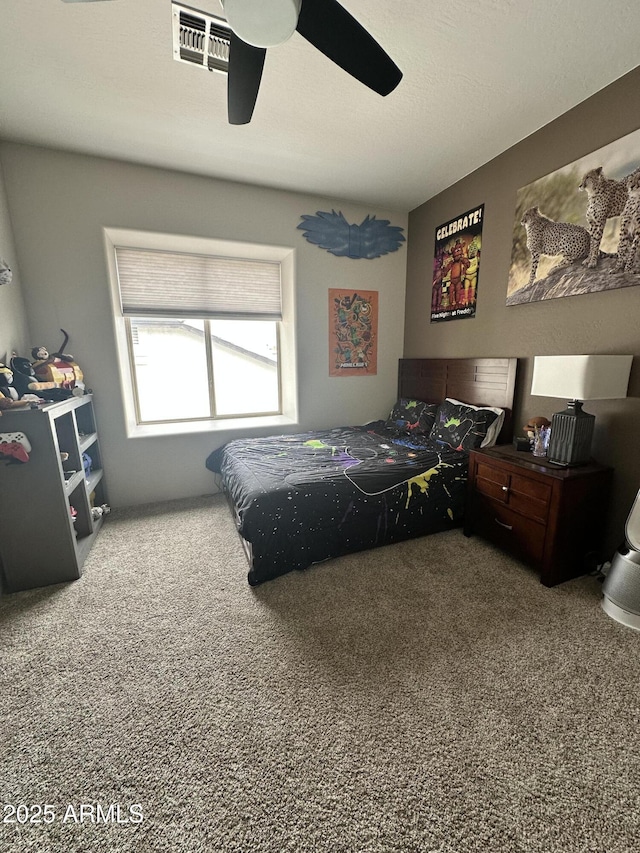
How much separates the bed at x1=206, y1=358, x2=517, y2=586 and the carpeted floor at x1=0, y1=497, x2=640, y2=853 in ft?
0.84

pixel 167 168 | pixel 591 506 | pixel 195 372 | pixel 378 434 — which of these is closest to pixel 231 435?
pixel 195 372

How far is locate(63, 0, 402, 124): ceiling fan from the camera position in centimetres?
105

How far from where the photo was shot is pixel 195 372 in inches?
127

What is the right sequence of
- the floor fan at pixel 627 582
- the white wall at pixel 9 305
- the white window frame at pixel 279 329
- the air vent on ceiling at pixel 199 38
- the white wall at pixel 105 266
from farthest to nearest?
the white window frame at pixel 279 329 → the white wall at pixel 105 266 → the white wall at pixel 9 305 → the floor fan at pixel 627 582 → the air vent on ceiling at pixel 199 38

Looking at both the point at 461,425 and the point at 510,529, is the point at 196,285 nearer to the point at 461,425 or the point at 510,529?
the point at 461,425

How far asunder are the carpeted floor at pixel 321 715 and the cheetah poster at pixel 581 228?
5.96 ft

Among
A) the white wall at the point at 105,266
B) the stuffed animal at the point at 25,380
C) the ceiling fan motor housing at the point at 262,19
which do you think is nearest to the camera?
the ceiling fan motor housing at the point at 262,19

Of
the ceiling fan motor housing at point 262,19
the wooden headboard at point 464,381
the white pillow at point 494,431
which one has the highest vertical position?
the ceiling fan motor housing at point 262,19

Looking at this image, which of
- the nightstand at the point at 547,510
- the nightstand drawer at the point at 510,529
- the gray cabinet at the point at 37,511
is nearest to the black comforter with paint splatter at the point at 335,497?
the nightstand drawer at the point at 510,529

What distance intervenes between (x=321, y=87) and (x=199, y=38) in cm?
64

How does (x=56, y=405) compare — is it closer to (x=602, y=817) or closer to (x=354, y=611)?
(x=354, y=611)

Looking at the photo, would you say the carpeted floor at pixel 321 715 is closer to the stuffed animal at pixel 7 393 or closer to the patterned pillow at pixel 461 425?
the patterned pillow at pixel 461 425

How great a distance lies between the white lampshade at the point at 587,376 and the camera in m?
1.64

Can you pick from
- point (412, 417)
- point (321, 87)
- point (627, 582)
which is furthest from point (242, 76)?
point (627, 582)
